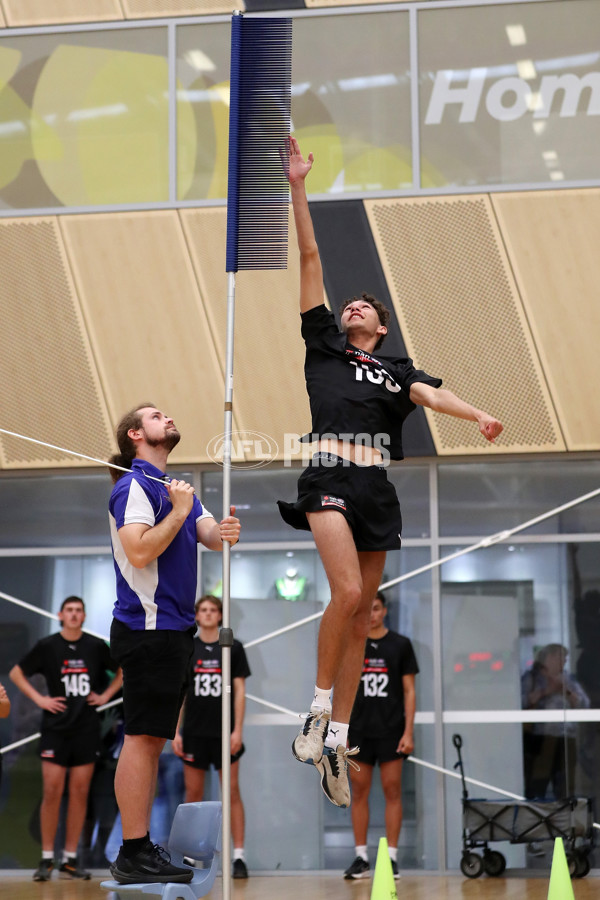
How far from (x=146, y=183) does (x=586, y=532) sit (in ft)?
12.6

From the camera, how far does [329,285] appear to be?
755 centimetres

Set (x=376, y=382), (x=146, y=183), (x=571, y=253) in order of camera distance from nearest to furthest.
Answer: (x=376, y=382)
(x=571, y=253)
(x=146, y=183)

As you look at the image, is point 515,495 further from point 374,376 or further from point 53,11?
point 53,11

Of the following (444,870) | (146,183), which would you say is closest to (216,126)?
(146,183)

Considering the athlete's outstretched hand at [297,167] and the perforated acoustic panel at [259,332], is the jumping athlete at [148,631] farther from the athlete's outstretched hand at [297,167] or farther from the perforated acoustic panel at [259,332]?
the perforated acoustic panel at [259,332]

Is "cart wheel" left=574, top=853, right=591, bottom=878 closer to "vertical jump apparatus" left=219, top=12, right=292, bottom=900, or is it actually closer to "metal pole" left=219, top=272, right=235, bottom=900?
"metal pole" left=219, top=272, right=235, bottom=900

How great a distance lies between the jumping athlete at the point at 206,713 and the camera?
7156mm

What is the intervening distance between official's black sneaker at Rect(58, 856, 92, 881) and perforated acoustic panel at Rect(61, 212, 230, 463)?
272cm

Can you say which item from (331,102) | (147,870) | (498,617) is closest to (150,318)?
(331,102)

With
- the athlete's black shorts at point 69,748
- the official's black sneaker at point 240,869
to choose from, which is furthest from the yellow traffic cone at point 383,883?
the athlete's black shorts at point 69,748

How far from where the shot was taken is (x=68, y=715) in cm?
729

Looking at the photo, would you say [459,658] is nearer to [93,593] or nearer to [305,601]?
[305,601]

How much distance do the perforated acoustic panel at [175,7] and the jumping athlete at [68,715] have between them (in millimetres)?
4084

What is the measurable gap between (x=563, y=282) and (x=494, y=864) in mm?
3692
